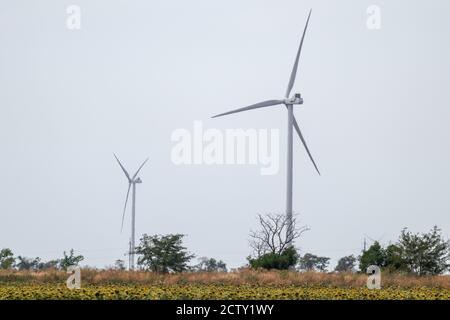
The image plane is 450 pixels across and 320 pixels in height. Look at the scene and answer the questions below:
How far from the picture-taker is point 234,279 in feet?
168

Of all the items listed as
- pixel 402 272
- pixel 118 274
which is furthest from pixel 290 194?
pixel 118 274

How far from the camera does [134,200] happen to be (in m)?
81.9

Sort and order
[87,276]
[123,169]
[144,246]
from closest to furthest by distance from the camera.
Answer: [87,276] → [144,246] → [123,169]

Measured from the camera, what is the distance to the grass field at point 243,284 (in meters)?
37.9

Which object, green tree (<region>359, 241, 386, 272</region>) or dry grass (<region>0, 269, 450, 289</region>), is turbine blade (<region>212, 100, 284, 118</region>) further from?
dry grass (<region>0, 269, 450, 289</region>)

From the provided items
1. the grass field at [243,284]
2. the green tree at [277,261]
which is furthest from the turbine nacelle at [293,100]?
the grass field at [243,284]

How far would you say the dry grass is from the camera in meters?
49.3

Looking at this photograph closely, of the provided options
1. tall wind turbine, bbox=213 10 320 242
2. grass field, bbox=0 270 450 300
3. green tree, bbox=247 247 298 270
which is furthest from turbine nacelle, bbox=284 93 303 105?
grass field, bbox=0 270 450 300

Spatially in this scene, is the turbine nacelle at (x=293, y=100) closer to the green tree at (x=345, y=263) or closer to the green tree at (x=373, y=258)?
the green tree at (x=373, y=258)

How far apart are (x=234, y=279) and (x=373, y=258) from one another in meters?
16.0
